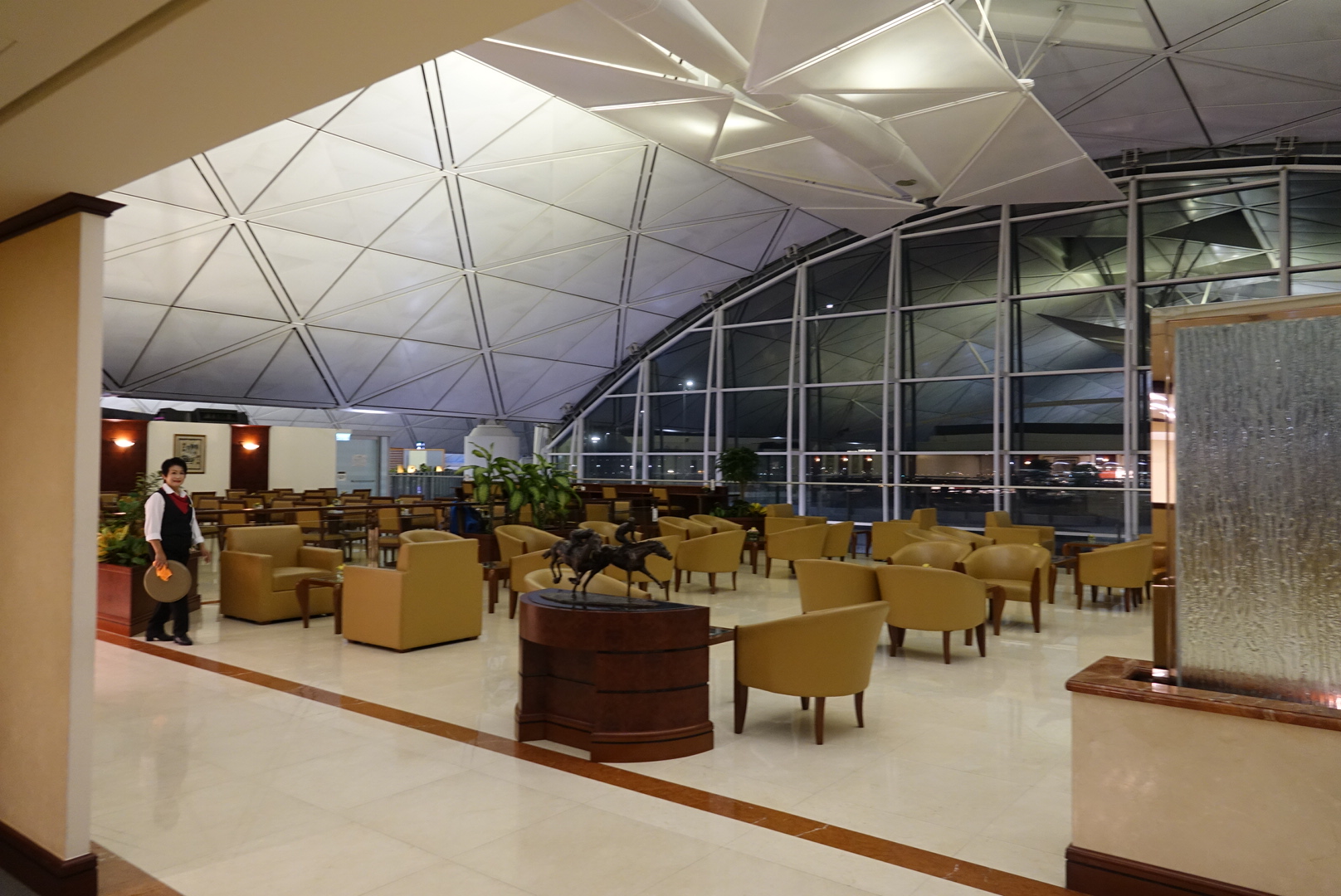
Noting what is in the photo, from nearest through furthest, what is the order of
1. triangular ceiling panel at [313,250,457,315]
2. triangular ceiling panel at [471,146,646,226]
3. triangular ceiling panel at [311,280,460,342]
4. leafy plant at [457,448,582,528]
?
1. leafy plant at [457,448,582,528]
2. triangular ceiling panel at [471,146,646,226]
3. triangular ceiling panel at [313,250,457,315]
4. triangular ceiling panel at [311,280,460,342]

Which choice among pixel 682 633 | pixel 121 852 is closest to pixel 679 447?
pixel 682 633

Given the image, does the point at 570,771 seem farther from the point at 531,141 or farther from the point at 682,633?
the point at 531,141

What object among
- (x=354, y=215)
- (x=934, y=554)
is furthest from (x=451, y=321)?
(x=934, y=554)

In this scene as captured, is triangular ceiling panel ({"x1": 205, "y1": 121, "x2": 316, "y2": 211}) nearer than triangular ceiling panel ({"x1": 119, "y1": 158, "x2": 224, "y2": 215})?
Yes

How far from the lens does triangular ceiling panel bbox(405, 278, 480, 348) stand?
1709cm

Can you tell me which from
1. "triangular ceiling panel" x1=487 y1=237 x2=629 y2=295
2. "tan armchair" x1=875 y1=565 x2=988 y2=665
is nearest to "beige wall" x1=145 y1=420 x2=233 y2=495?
"triangular ceiling panel" x1=487 y1=237 x2=629 y2=295

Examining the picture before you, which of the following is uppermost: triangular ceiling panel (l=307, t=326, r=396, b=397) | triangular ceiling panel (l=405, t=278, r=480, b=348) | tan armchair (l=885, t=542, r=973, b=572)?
triangular ceiling panel (l=405, t=278, r=480, b=348)

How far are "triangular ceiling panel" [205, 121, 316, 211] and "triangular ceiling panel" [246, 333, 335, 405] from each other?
4076 mm

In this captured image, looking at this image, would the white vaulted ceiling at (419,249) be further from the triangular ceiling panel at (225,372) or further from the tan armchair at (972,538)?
the tan armchair at (972,538)

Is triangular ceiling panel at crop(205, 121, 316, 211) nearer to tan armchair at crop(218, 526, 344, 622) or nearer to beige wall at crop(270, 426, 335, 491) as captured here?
tan armchair at crop(218, 526, 344, 622)

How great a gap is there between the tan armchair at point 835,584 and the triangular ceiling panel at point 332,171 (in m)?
9.72

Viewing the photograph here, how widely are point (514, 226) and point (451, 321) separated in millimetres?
3057

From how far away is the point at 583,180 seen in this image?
1493cm

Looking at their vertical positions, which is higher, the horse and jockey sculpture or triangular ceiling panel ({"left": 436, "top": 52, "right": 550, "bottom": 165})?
triangular ceiling panel ({"left": 436, "top": 52, "right": 550, "bottom": 165})
